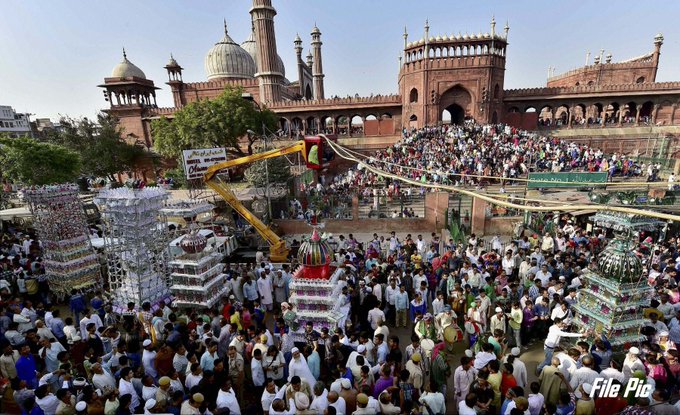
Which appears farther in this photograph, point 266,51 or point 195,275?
point 266,51

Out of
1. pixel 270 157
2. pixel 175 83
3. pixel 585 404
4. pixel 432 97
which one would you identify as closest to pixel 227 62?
pixel 175 83

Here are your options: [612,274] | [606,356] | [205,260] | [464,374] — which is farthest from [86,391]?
[612,274]

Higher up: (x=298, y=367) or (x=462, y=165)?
(x=462, y=165)

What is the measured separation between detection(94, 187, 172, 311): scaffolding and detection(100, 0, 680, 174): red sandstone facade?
1004 inches

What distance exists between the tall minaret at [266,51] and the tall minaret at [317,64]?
48.1 ft

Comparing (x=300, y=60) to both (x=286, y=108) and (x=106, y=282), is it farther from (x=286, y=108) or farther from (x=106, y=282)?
(x=106, y=282)

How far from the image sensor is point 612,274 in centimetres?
585

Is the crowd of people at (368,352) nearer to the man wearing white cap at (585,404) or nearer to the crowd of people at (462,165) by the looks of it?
the man wearing white cap at (585,404)

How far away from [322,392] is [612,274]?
5.09 metres

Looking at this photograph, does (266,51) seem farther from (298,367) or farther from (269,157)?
(298,367)

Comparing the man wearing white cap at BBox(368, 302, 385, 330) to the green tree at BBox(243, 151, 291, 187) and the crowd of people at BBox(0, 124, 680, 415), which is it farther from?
the green tree at BBox(243, 151, 291, 187)

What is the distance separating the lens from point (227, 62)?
38531mm

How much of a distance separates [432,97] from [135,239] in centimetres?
2784

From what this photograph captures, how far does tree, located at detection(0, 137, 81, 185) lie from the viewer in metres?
18.2
